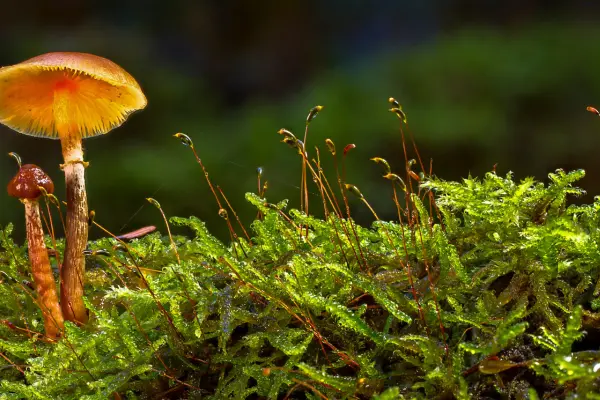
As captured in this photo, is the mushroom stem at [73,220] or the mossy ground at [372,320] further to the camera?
the mushroom stem at [73,220]

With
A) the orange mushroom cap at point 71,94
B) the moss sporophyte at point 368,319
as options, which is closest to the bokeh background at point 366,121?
the orange mushroom cap at point 71,94

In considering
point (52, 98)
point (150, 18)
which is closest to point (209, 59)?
point (150, 18)

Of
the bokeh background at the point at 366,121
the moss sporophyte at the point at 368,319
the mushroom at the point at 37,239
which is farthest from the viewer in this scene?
the bokeh background at the point at 366,121

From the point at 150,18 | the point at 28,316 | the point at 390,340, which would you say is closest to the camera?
the point at 390,340

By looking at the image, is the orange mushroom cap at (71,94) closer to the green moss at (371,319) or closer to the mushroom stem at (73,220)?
the mushroom stem at (73,220)

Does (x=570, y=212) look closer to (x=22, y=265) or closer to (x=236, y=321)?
(x=236, y=321)

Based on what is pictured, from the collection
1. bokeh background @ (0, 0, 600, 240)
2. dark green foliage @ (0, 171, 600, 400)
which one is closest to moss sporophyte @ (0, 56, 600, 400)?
Result: dark green foliage @ (0, 171, 600, 400)
